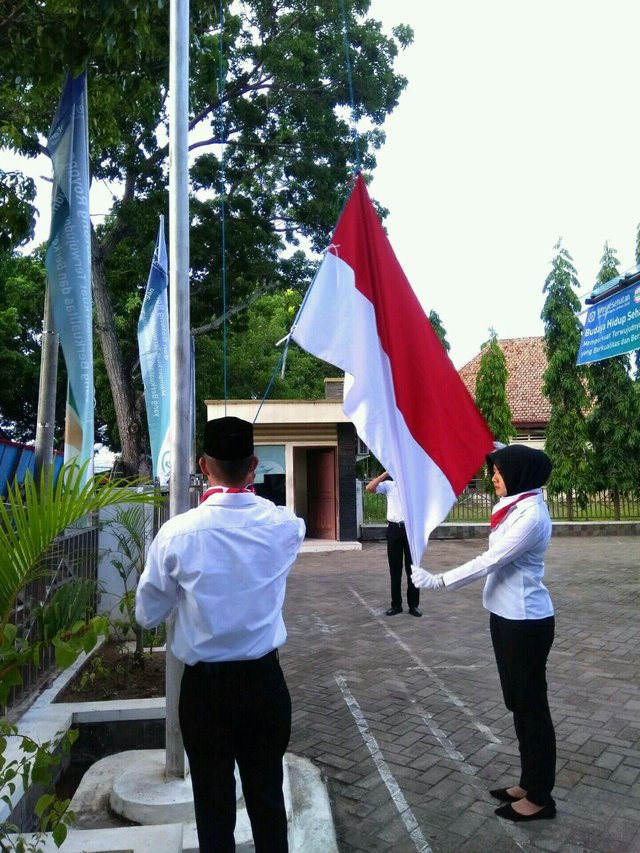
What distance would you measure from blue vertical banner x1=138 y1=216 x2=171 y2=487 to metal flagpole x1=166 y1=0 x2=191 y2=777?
167 inches

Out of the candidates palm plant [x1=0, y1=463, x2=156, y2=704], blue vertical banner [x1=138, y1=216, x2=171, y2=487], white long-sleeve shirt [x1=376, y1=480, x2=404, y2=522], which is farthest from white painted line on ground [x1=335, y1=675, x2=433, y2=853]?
blue vertical banner [x1=138, y1=216, x2=171, y2=487]

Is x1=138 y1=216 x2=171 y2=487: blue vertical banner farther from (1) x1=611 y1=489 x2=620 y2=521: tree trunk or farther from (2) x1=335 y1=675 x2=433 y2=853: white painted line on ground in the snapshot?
(1) x1=611 y1=489 x2=620 y2=521: tree trunk

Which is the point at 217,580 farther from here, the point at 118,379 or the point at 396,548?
the point at 118,379

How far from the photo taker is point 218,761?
2498mm

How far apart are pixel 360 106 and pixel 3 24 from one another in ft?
40.4

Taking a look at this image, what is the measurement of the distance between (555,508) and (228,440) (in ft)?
65.6

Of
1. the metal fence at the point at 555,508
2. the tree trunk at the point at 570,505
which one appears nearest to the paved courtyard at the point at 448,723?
the metal fence at the point at 555,508

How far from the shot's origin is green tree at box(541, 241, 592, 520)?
835 inches

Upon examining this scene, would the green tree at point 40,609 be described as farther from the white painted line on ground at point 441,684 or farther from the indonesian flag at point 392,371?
the white painted line on ground at point 441,684

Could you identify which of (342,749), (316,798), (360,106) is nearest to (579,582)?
(342,749)

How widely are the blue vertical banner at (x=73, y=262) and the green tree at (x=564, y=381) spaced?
1795 centimetres

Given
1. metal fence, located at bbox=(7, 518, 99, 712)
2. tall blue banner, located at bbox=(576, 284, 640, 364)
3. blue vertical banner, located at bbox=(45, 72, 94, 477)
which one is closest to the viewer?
metal fence, located at bbox=(7, 518, 99, 712)

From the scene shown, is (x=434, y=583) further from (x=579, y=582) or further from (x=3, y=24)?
(x=579, y=582)

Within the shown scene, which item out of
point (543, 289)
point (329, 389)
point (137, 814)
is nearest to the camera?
point (137, 814)
